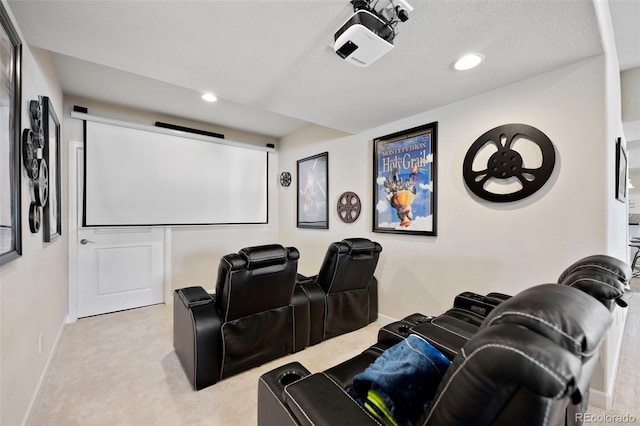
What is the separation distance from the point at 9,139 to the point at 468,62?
2765mm

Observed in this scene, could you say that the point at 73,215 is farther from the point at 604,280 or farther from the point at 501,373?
the point at 604,280

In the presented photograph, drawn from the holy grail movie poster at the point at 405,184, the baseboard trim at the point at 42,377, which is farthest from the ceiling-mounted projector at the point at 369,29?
the baseboard trim at the point at 42,377

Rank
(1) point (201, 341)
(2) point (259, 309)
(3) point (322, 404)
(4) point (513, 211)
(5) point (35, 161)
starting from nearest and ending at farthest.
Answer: (3) point (322, 404) → (5) point (35, 161) → (1) point (201, 341) → (2) point (259, 309) → (4) point (513, 211)

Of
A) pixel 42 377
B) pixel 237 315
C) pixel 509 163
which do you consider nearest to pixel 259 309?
pixel 237 315

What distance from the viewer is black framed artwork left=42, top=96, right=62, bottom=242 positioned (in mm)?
2021

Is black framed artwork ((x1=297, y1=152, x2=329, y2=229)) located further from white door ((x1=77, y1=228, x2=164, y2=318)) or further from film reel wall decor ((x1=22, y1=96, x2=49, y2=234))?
film reel wall decor ((x1=22, y1=96, x2=49, y2=234))

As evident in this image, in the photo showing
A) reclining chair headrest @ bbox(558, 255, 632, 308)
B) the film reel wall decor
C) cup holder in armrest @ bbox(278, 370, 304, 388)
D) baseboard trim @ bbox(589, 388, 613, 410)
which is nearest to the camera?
reclining chair headrest @ bbox(558, 255, 632, 308)

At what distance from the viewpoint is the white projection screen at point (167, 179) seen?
3.26 m

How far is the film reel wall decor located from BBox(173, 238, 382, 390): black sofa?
1081 mm

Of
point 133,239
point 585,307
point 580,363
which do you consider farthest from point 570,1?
point 133,239

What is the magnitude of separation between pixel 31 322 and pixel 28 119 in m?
1.30

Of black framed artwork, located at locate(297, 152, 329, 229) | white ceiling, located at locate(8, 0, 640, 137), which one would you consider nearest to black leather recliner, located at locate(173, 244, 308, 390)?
white ceiling, located at locate(8, 0, 640, 137)

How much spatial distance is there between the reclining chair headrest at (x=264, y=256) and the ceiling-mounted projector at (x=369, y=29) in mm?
1363

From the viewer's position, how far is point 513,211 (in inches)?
85.6
